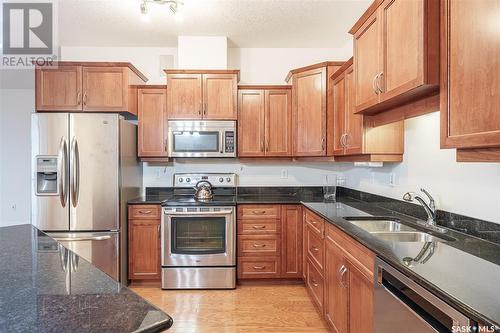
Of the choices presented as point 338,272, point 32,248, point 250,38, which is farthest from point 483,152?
point 250,38

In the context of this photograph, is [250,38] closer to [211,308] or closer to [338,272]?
[338,272]

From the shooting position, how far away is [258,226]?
305 centimetres

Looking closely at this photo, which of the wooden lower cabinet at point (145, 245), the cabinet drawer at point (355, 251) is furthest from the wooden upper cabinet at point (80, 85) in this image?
the cabinet drawer at point (355, 251)

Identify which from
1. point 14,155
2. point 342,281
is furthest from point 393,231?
point 14,155

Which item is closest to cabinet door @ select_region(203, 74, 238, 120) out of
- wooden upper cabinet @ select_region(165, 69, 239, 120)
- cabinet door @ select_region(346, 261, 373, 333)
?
wooden upper cabinet @ select_region(165, 69, 239, 120)

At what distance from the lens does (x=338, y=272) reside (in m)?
1.92

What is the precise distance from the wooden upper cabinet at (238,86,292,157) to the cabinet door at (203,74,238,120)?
0.13 m

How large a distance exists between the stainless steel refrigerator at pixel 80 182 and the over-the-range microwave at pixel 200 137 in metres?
0.58

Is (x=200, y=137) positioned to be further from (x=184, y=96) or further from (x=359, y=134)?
(x=359, y=134)

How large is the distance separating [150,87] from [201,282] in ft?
7.50

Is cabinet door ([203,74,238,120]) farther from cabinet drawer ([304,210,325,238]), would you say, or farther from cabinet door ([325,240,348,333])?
cabinet door ([325,240,348,333])

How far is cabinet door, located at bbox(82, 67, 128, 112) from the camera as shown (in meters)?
3.03

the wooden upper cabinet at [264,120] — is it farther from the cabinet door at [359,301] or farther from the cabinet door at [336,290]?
the cabinet door at [359,301]

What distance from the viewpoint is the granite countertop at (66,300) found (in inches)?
26.9
